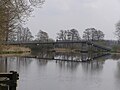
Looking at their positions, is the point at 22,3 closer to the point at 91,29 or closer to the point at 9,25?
the point at 9,25

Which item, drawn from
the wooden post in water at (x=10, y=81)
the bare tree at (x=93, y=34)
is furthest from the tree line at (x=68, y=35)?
the wooden post in water at (x=10, y=81)

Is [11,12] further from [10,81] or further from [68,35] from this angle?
[68,35]

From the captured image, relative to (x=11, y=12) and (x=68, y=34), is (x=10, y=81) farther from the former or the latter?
(x=68, y=34)

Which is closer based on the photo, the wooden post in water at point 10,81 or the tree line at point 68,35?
the wooden post in water at point 10,81

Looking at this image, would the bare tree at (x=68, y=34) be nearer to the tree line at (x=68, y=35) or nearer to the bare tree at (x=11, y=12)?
the tree line at (x=68, y=35)

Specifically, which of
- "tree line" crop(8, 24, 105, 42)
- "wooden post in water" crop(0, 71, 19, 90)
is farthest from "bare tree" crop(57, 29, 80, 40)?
"wooden post in water" crop(0, 71, 19, 90)

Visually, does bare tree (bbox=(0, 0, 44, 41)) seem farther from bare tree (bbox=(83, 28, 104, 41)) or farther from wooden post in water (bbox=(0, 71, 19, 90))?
bare tree (bbox=(83, 28, 104, 41))

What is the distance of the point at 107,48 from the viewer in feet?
336

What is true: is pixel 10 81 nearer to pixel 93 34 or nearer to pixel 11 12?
pixel 11 12

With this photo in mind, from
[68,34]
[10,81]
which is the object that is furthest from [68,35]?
[10,81]

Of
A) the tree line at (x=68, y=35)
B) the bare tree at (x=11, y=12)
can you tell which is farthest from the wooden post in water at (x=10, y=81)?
the tree line at (x=68, y=35)

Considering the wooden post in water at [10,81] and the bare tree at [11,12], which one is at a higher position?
the bare tree at [11,12]

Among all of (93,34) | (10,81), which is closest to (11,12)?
(10,81)

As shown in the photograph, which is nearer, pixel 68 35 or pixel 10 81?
pixel 10 81
